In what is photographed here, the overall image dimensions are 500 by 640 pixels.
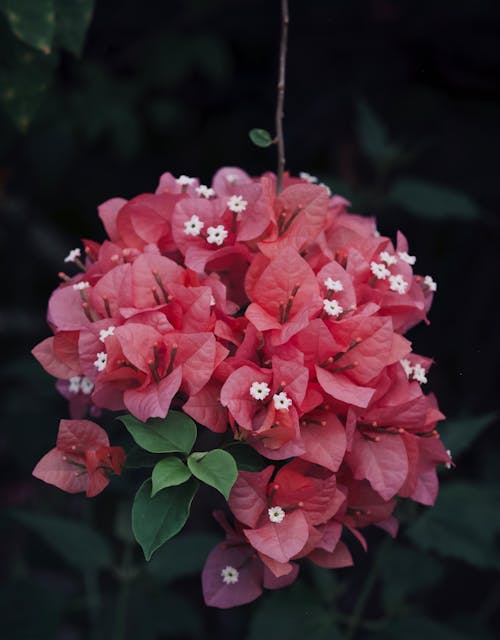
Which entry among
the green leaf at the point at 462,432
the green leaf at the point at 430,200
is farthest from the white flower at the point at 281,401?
the green leaf at the point at 430,200

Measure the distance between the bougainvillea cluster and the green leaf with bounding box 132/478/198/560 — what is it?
66mm

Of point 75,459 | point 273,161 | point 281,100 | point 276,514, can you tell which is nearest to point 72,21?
point 281,100

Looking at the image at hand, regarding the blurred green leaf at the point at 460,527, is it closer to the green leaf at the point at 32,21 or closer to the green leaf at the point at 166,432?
the green leaf at the point at 166,432

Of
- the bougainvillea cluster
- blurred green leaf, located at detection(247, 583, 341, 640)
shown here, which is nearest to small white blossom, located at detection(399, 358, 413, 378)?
the bougainvillea cluster

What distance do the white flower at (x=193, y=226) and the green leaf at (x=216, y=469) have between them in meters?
0.27

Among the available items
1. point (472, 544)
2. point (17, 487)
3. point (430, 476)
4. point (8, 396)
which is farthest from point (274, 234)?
point (17, 487)

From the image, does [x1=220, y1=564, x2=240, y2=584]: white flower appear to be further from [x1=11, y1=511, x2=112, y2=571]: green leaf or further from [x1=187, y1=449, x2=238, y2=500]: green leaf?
[x1=11, y1=511, x2=112, y2=571]: green leaf

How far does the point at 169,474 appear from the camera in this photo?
2.53ft

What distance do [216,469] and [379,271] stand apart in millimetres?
316

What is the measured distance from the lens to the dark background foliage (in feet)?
5.47

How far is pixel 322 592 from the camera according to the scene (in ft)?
4.56

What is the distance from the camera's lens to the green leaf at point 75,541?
1.41 metres

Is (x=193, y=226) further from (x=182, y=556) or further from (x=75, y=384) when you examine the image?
(x=182, y=556)

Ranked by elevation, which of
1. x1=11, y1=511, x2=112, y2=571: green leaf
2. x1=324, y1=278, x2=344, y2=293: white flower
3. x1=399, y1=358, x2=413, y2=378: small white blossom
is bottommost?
x1=11, y1=511, x2=112, y2=571: green leaf
